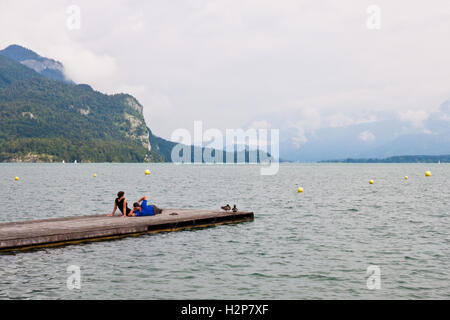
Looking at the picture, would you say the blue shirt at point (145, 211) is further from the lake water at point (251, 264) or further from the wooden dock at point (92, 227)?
the lake water at point (251, 264)

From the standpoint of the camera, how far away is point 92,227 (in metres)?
26.6

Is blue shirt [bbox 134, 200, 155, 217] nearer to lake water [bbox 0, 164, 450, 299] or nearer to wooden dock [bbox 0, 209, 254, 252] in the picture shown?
wooden dock [bbox 0, 209, 254, 252]

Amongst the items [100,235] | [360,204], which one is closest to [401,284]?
[100,235]

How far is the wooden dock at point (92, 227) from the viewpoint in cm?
2312

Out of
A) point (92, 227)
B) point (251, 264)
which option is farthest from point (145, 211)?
point (251, 264)

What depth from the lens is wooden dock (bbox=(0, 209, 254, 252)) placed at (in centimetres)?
2312

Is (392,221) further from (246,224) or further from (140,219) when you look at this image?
(140,219)

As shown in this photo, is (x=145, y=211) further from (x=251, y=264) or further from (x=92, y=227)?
(x=251, y=264)

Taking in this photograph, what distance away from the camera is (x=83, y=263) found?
68.5 feet

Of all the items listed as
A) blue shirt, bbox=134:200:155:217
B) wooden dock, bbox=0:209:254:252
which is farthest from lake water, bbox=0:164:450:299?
blue shirt, bbox=134:200:155:217

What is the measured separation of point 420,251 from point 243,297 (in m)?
12.8

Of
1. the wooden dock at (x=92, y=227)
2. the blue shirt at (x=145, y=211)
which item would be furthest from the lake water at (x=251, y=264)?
the blue shirt at (x=145, y=211)

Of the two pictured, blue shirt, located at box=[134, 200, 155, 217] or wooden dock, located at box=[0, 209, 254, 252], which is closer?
wooden dock, located at box=[0, 209, 254, 252]
